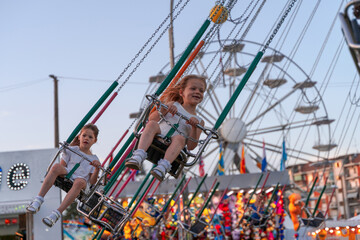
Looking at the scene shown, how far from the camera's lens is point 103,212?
6.55m

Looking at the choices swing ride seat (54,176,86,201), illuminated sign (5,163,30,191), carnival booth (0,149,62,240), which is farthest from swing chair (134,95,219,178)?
illuminated sign (5,163,30,191)

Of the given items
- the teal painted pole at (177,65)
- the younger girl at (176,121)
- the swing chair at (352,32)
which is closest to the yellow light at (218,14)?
the teal painted pole at (177,65)

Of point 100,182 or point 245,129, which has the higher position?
point 245,129

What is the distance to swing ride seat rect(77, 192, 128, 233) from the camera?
6484mm

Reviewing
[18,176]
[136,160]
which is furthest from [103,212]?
[18,176]

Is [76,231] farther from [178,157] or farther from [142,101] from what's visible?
[178,157]

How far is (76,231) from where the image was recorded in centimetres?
1858

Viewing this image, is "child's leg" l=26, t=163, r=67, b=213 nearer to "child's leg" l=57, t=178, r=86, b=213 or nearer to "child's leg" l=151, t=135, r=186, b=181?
"child's leg" l=57, t=178, r=86, b=213

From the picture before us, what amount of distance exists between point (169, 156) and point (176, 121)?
0.40 m

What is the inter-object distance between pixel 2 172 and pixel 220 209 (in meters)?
10.0

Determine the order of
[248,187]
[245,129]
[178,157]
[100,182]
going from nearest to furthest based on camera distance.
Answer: [178,157], [100,182], [248,187], [245,129]

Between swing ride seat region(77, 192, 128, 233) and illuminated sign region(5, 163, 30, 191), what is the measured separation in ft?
23.9

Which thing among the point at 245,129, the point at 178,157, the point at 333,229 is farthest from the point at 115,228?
the point at 245,129

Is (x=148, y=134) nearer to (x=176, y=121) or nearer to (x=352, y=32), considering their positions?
(x=176, y=121)
